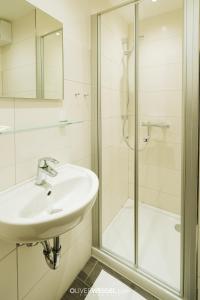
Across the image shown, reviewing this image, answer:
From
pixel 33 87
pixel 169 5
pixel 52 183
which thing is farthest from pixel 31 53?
pixel 169 5

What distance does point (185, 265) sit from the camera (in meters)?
1.22

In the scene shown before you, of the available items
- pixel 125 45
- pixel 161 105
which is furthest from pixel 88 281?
pixel 125 45

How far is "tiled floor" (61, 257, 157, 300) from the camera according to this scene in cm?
135

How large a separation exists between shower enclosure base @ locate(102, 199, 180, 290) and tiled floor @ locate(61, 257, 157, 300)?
0.13m

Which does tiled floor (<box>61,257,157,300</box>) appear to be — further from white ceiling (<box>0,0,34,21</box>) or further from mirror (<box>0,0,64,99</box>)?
Result: white ceiling (<box>0,0,34,21</box>)

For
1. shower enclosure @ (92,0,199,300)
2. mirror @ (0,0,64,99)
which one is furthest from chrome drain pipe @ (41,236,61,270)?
mirror @ (0,0,64,99)

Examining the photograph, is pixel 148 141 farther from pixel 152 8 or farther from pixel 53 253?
pixel 53 253

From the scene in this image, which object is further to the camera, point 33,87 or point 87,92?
point 87,92

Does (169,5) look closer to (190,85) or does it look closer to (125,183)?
(190,85)

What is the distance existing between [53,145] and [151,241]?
1294mm

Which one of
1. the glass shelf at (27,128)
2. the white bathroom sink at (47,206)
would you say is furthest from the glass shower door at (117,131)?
the white bathroom sink at (47,206)

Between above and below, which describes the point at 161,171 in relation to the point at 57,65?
below

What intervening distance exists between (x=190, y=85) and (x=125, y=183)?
1306 mm

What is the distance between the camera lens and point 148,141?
2.15 metres
